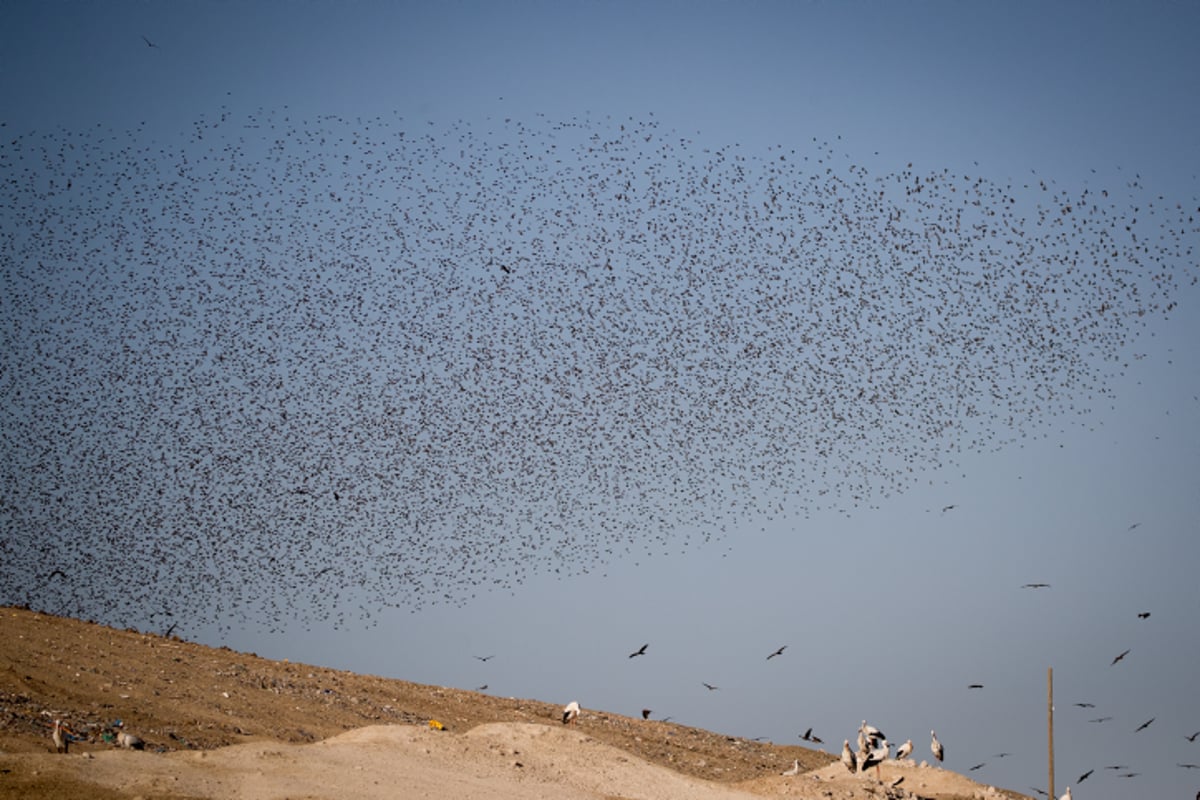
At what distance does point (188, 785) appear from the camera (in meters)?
15.5

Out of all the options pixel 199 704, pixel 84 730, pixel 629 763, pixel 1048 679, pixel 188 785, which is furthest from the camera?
pixel 1048 679

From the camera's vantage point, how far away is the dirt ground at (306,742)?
16016 millimetres

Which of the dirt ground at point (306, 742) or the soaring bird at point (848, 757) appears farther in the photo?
the soaring bird at point (848, 757)

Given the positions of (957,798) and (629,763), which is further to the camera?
(957,798)

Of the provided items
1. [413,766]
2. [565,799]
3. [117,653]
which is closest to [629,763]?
[565,799]

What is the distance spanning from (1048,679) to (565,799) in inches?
591

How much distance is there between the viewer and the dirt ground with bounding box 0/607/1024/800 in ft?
52.5

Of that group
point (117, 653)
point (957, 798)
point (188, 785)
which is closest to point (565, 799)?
point (188, 785)

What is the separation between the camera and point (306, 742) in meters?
22.0

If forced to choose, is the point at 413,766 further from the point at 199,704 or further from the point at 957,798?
the point at 957,798

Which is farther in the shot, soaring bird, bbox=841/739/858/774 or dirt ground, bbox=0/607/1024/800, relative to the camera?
soaring bird, bbox=841/739/858/774

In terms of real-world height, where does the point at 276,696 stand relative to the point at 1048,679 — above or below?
below

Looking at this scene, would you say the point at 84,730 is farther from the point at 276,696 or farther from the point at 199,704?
the point at 276,696

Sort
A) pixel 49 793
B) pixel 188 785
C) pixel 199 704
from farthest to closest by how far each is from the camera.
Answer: pixel 199 704
pixel 188 785
pixel 49 793
